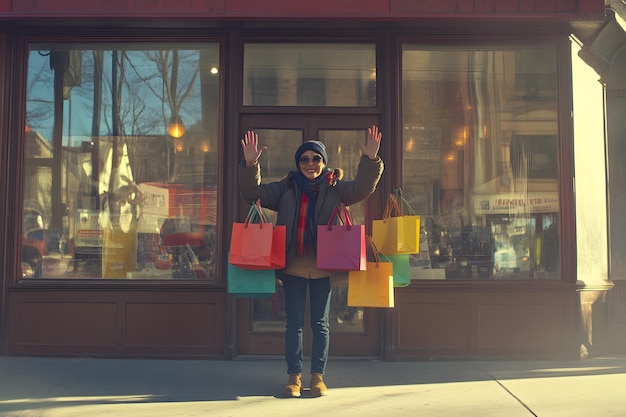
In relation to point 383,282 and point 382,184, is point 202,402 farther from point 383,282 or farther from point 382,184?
point 382,184

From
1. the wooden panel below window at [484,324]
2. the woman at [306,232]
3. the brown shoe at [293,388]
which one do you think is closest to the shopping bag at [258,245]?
the woman at [306,232]

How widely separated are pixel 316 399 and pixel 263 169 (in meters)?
2.64

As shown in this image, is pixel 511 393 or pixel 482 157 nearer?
pixel 511 393

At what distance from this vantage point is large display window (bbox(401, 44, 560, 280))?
270 inches

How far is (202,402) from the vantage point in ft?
16.5

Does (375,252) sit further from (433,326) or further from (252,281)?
(433,326)

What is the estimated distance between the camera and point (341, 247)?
4.94m

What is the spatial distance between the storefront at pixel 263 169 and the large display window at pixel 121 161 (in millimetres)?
15

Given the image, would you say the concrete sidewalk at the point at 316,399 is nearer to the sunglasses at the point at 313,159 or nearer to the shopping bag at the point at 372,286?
the shopping bag at the point at 372,286

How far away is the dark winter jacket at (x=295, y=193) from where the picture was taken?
5.03 metres

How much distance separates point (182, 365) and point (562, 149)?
4311mm

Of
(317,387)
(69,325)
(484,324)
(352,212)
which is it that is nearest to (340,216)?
(317,387)

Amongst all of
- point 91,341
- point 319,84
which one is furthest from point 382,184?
point 91,341

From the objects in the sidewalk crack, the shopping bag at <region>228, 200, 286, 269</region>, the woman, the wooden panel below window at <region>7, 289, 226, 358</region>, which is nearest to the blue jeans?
the woman
